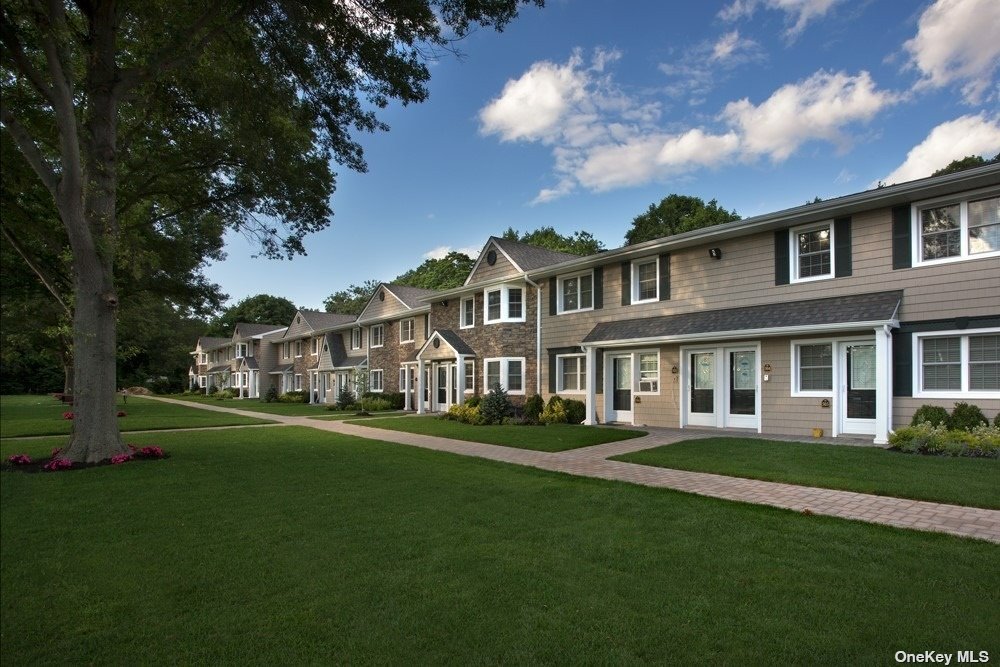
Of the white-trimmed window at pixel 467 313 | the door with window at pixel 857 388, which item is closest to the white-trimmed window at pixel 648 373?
the door with window at pixel 857 388

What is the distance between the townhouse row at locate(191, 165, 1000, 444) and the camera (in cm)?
1050

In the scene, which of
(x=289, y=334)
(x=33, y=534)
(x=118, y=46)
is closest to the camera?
(x=33, y=534)

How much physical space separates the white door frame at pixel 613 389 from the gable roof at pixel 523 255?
169 inches

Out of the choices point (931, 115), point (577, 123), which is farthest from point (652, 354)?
point (931, 115)

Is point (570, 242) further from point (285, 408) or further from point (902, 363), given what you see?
point (902, 363)

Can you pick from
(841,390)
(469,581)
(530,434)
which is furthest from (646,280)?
(469,581)

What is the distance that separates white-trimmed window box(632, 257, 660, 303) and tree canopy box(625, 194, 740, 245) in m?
19.4

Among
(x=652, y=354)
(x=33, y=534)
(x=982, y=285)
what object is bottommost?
(x=33, y=534)

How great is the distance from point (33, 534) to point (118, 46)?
32.9ft

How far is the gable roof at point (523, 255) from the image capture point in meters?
19.8

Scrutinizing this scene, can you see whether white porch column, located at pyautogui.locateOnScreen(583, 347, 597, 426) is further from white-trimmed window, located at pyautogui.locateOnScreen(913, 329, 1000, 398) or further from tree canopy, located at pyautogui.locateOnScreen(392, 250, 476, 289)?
tree canopy, located at pyautogui.locateOnScreen(392, 250, 476, 289)

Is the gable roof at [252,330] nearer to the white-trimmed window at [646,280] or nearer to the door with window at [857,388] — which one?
the white-trimmed window at [646,280]

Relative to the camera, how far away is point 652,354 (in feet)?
51.5

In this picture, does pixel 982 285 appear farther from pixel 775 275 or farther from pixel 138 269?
pixel 138 269
